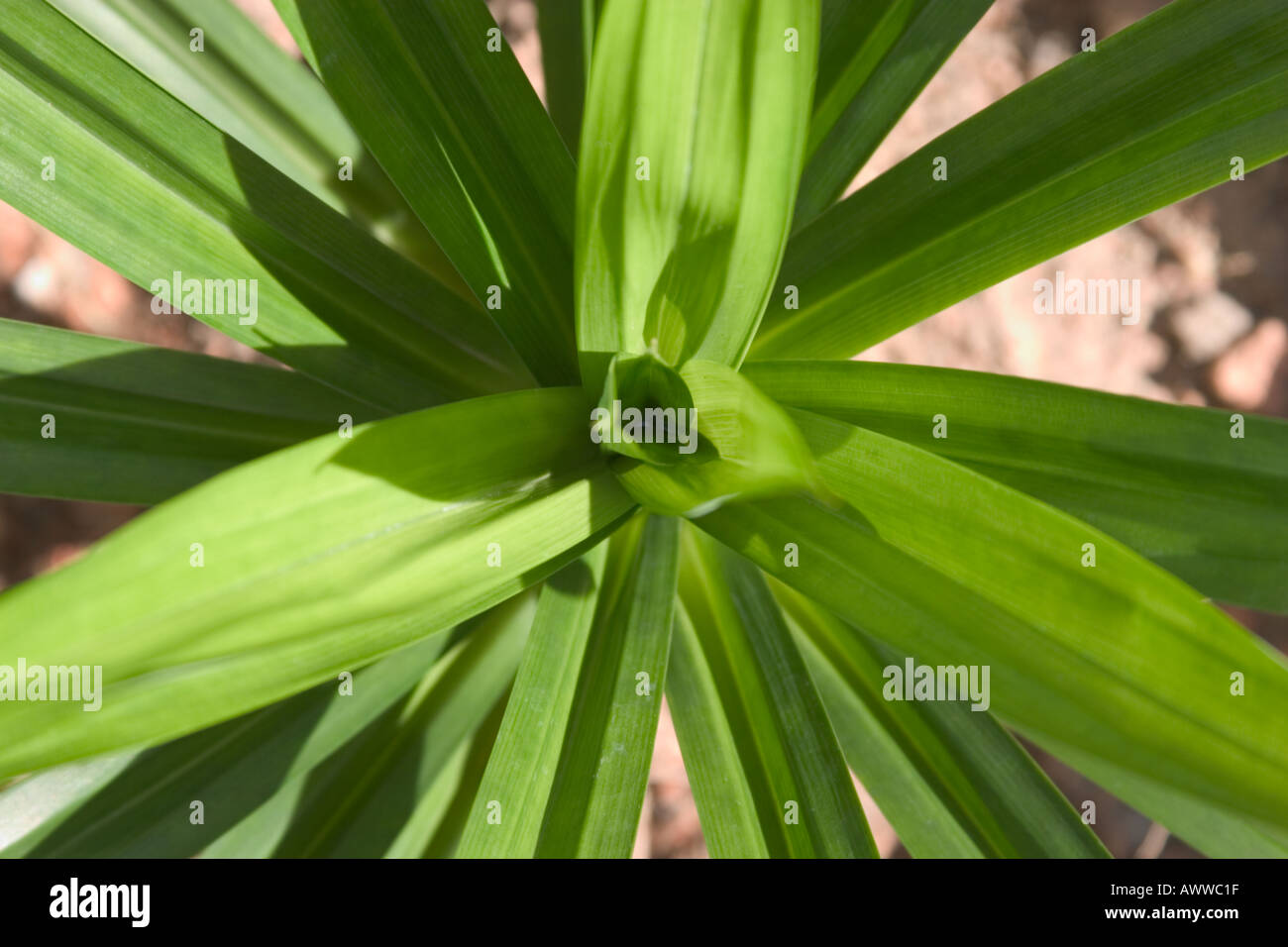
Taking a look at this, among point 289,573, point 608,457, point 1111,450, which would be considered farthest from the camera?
point 1111,450

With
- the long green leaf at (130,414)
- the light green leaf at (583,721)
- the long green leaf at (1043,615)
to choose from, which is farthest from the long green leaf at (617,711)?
the long green leaf at (130,414)

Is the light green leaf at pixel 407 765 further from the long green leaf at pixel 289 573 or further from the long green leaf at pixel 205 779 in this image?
the long green leaf at pixel 289 573

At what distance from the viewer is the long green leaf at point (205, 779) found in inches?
33.1

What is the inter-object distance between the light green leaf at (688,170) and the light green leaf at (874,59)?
0.24 m

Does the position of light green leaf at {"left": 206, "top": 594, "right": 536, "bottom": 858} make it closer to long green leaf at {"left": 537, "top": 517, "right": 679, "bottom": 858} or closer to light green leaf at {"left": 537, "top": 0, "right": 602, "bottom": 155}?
long green leaf at {"left": 537, "top": 517, "right": 679, "bottom": 858}

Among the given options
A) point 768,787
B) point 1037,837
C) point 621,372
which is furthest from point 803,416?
point 1037,837

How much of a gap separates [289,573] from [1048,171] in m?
0.63

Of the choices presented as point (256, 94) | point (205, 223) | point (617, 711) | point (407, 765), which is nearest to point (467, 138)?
point (205, 223)

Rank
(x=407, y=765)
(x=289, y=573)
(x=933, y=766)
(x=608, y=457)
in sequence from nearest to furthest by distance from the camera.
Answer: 1. (x=289, y=573)
2. (x=608, y=457)
3. (x=933, y=766)
4. (x=407, y=765)

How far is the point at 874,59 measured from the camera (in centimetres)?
79

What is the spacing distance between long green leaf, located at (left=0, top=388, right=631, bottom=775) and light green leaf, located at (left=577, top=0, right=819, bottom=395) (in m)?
0.10

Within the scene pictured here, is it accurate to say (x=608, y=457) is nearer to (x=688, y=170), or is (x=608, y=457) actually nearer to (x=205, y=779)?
(x=688, y=170)

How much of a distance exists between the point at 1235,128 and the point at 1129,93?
0.26ft

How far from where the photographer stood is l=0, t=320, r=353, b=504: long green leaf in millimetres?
737
